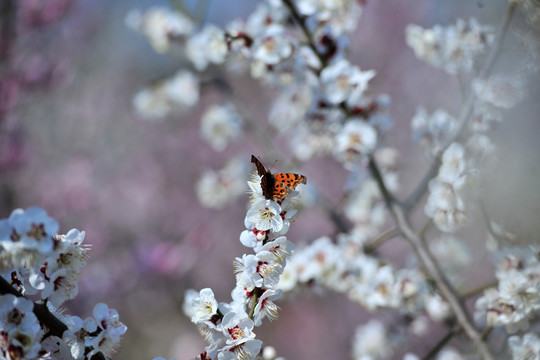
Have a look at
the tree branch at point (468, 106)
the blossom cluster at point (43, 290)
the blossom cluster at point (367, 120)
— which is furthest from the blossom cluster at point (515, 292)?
the blossom cluster at point (43, 290)

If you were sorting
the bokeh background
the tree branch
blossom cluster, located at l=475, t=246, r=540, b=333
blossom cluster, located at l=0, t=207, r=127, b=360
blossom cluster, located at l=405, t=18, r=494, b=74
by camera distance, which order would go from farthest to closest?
the bokeh background → blossom cluster, located at l=405, t=18, r=494, b=74 → the tree branch → blossom cluster, located at l=475, t=246, r=540, b=333 → blossom cluster, located at l=0, t=207, r=127, b=360

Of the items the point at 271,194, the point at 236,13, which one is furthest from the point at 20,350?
the point at 236,13

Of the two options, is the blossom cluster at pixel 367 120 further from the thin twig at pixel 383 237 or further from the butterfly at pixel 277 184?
the butterfly at pixel 277 184

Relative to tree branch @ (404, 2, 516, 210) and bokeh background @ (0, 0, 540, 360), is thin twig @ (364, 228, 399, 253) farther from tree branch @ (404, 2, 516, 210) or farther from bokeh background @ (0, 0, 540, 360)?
bokeh background @ (0, 0, 540, 360)

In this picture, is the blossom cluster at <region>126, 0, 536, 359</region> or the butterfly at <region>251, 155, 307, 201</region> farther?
the blossom cluster at <region>126, 0, 536, 359</region>

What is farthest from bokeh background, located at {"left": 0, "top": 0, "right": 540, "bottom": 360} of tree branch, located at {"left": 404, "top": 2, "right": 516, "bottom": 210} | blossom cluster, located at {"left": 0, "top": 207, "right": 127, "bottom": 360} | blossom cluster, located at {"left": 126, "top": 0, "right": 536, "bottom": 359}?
blossom cluster, located at {"left": 0, "top": 207, "right": 127, "bottom": 360}

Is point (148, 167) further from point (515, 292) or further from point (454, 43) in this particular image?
point (515, 292)

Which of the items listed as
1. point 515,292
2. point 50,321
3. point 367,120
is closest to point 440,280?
point 515,292

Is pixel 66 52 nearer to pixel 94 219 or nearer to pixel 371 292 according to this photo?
pixel 94 219
